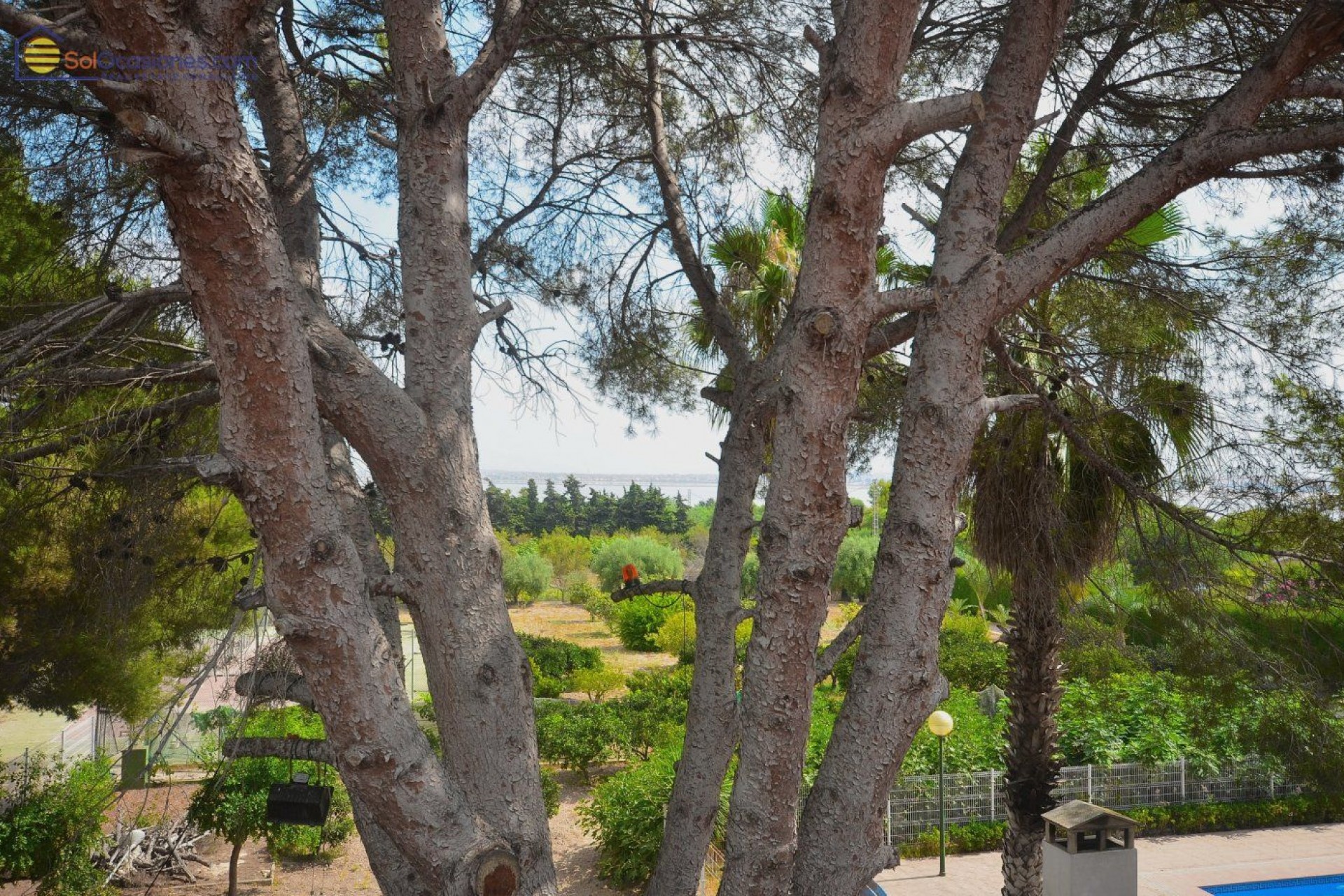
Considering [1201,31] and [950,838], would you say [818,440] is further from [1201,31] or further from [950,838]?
[950,838]

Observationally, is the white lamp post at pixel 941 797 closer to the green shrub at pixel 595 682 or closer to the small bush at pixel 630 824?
the small bush at pixel 630 824

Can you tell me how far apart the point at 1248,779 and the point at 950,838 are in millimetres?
4188

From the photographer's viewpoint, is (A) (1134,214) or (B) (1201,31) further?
(B) (1201,31)

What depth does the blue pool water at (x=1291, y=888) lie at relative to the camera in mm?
8250

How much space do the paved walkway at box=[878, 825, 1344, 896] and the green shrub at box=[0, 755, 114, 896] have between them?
265 inches

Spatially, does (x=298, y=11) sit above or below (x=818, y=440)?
above

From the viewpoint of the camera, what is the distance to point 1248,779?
1068 centimetres

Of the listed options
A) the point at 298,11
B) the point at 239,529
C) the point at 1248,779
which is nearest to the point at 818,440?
the point at 298,11

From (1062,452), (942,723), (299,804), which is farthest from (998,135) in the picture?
(942,723)

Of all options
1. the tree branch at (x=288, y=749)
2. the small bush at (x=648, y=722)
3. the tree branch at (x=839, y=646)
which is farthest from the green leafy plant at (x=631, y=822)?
the tree branch at (x=288, y=749)

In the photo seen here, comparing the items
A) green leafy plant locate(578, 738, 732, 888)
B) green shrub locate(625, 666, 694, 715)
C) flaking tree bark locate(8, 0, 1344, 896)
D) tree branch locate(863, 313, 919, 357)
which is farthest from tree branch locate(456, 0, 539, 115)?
green shrub locate(625, 666, 694, 715)

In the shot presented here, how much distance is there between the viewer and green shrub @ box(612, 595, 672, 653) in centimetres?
2156

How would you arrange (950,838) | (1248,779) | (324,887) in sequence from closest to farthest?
(324,887) → (950,838) → (1248,779)

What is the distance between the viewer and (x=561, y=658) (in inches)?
659
